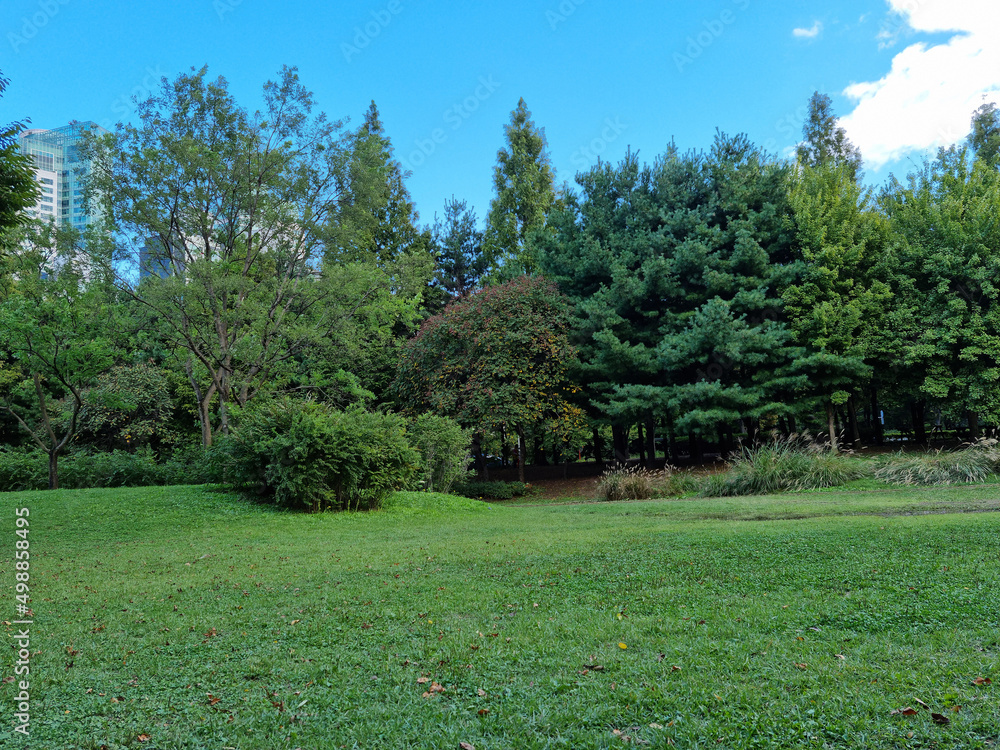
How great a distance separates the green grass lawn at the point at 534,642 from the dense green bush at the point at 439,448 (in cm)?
844

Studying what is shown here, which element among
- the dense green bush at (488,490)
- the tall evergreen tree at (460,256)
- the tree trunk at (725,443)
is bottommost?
the dense green bush at (488,490)

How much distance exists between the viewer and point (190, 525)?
10695 millimetres

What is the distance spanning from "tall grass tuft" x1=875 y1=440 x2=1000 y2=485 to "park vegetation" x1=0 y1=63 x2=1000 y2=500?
3.1 inches

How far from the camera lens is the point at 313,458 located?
12211 mm

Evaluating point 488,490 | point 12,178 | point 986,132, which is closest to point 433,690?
point 12,178

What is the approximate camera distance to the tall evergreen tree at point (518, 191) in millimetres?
29906

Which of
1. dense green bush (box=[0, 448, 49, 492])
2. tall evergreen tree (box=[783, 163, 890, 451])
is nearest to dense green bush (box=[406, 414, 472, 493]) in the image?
dense green bush (box=[0, 448, 49, 492])

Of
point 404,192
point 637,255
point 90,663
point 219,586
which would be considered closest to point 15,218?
point 219,586

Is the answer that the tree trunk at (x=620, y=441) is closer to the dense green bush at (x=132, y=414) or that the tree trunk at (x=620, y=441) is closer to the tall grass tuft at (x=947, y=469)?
the tall grass tuft at (x=947, y=469)

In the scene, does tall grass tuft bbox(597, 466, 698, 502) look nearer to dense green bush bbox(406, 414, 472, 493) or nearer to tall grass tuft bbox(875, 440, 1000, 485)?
dense green bush bbox(406, 414, 472, 493)

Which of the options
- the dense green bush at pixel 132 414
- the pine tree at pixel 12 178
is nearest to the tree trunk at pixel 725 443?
the dense green bush at pixel 132 414

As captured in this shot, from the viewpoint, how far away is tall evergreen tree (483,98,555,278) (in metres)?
29.9

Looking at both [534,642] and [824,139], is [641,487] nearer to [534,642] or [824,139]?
[534,642]

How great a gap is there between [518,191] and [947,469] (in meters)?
21.0
